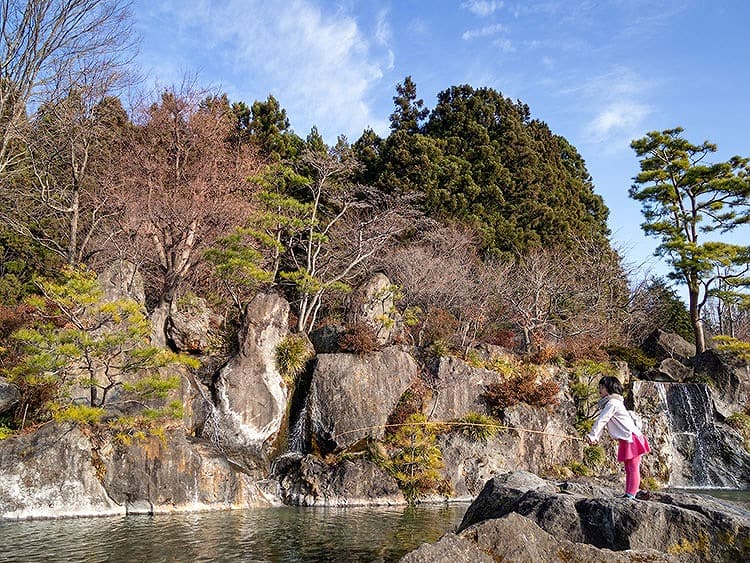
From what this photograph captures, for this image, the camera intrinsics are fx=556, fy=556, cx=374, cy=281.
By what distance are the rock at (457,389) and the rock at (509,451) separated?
1106 millimetres

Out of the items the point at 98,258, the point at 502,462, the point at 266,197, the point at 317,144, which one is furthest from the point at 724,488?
the point at 98,258

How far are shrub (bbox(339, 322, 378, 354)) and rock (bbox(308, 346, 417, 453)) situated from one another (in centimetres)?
23

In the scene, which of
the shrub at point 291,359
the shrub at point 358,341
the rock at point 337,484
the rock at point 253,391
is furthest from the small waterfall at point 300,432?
the shrub at point 358,341

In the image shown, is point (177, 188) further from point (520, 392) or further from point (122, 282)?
point (520, 392)

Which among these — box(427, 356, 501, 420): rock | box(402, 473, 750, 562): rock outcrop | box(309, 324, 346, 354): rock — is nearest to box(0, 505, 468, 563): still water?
box(402, 473, 750, 562): rock outcrop

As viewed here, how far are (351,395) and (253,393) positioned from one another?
115 inches

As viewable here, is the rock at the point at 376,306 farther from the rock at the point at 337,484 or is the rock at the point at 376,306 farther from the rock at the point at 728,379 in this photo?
the rock at the point at 728,379

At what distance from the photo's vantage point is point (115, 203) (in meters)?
20.9

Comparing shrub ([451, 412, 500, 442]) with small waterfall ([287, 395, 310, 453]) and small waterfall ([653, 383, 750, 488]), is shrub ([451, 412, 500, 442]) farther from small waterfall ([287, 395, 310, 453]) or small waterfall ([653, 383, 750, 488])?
small waterfall ([653, 383, 750, 488])

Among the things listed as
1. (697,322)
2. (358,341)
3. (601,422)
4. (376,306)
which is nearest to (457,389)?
(358,341)

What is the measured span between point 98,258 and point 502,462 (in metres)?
16.0

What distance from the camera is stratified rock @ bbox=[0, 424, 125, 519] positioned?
11344 mm

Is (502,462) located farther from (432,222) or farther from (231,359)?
(432,222)

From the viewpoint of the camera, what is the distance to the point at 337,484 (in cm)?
1466
